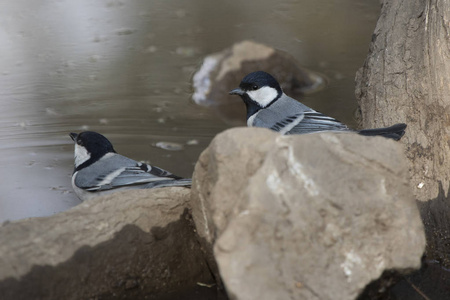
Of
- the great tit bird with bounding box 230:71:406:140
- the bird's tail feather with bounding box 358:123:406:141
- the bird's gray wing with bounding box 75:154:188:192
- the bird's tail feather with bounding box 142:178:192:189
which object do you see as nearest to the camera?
the bird's tail feather with bounding box 358:123:406:141

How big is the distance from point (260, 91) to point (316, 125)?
2.20 feet

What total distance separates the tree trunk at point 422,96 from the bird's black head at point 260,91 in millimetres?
750

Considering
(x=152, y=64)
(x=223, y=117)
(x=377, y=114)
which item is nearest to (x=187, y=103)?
(x=223, y=117)

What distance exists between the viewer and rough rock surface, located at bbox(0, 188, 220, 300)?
3.12 metres

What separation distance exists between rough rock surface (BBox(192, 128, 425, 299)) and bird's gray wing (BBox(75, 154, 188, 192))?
144 cm

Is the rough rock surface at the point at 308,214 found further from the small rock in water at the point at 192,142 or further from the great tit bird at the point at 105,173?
the small rock in water at the point at 192,142

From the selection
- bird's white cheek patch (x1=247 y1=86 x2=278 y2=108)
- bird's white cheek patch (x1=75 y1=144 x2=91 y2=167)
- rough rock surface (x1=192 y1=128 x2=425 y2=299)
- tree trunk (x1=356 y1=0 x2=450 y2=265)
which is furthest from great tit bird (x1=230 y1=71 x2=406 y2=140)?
rough rock surface (x1=192 y1=128 x2=425 y2=299)

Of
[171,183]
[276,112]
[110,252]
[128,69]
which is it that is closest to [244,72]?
[128,69]

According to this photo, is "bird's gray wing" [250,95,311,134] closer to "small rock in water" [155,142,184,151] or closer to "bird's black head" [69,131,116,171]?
"small rock in water" [155,142,184,151]

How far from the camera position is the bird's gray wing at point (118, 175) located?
4.37 meters

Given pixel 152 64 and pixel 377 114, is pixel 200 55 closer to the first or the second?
pixel 152 64

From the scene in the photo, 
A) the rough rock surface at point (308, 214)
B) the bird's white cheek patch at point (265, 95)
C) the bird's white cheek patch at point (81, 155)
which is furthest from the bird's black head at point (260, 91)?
the rough rock surface at point (308, 214)

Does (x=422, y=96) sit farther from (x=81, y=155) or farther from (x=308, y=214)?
(x=81, y=155)

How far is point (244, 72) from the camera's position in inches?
282
